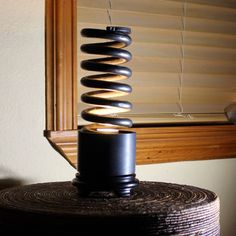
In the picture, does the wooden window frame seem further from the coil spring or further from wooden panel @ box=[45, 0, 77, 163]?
the coil spring

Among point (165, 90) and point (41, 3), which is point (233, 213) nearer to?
point (165, 90)

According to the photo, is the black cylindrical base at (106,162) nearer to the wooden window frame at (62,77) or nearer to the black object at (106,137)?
the black object at (106,137)

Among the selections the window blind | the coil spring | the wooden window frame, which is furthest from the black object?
the window blind

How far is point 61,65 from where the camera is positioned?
1089mm

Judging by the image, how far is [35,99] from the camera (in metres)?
1.06

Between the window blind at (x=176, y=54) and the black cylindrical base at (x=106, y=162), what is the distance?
40 centimetres

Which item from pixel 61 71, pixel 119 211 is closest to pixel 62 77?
pixel 61 71

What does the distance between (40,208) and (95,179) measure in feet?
0.42

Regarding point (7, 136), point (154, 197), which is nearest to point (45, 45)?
point (7, 136)

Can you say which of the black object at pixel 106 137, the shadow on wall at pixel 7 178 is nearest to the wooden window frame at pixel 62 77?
the shadow on wall at pixel 7 178

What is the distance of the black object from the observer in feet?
2.59

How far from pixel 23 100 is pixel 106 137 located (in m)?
0.33

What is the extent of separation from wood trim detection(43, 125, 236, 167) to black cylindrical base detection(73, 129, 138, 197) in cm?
30

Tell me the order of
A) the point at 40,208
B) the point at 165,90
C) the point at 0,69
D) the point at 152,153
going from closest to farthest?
the point at 40,208
the point at 0,69
the point at 152,153
the point at 165,90
